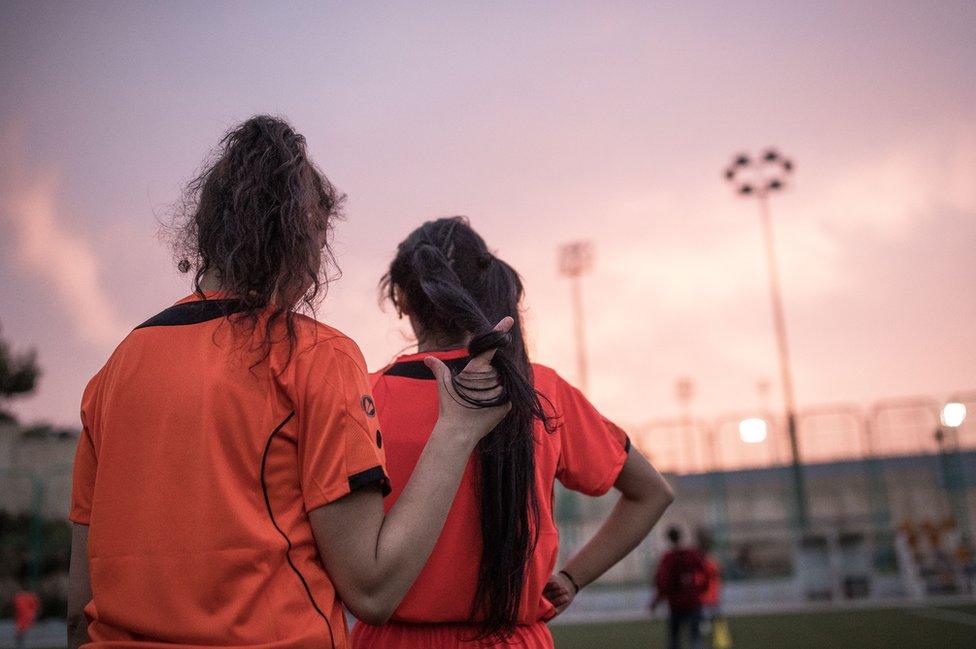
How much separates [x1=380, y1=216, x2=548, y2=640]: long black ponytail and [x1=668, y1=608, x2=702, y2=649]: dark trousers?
932 centimetres

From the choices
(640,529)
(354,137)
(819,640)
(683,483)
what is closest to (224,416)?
(640,529)

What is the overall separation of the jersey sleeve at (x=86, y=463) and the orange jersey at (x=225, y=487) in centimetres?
19

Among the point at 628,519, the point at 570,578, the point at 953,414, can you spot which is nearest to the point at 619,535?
the point at 628,519

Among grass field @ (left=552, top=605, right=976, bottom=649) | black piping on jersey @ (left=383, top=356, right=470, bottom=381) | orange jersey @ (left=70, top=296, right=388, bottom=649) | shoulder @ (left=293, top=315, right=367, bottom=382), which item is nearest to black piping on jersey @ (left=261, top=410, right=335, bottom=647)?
orange jersey @ (left=70, top=296, right=388, bottom=649)

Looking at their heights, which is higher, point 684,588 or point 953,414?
point 953,414

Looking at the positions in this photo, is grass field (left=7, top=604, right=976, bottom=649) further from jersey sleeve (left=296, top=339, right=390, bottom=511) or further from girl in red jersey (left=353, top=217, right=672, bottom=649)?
jersey sleeve (left=296, top=339, right=390, bottom=511)

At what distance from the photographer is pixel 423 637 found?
7.43 ft

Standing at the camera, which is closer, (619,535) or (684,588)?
(619,535)

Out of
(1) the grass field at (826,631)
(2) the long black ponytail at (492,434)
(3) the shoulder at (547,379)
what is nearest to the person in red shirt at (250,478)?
(2) the long black ponytail at (492,434)

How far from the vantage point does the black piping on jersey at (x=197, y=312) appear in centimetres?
159

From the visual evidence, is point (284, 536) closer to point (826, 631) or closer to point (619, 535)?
point (619, 535)

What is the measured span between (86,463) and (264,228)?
2.02 feet

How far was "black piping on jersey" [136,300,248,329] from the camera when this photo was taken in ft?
5.22

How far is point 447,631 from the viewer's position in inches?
89.3
